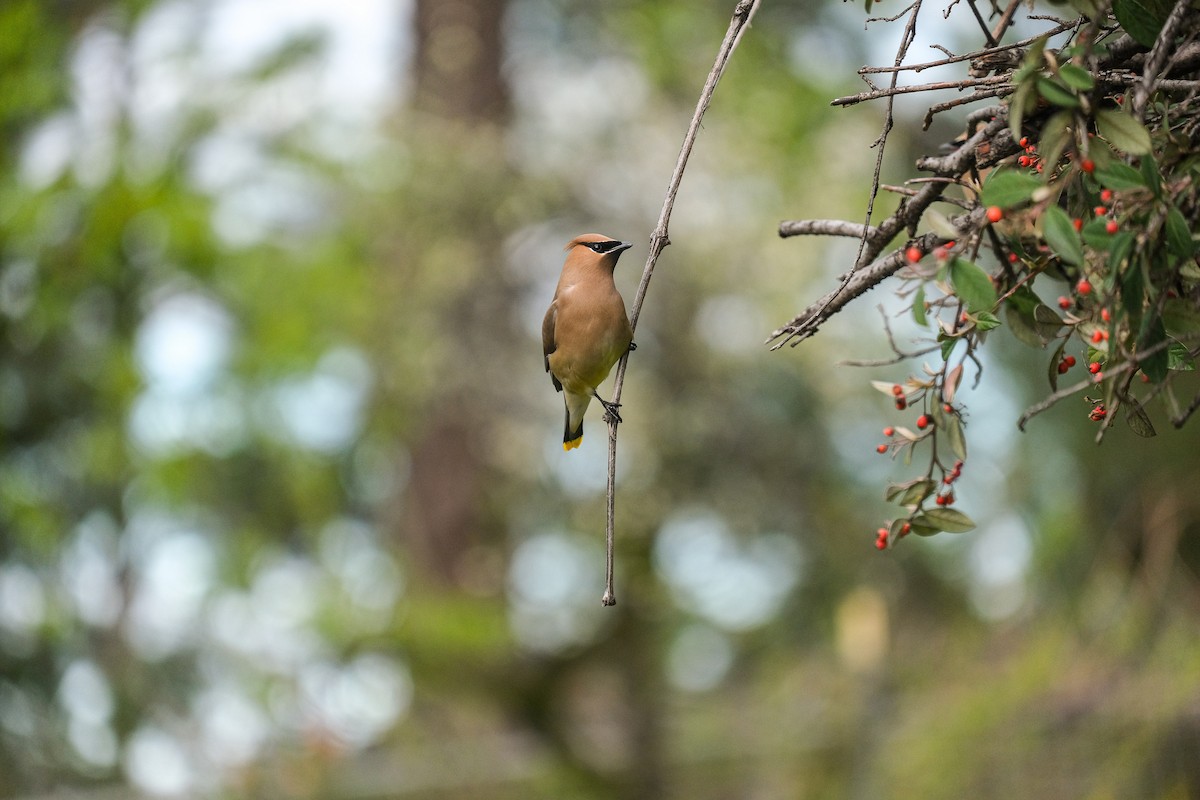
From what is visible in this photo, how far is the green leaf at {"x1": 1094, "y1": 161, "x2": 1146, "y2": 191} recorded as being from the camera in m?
1.10

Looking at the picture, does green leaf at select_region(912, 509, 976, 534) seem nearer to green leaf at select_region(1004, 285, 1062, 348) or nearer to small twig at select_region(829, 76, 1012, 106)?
green leaf at select_region(1004, 285, 1062, 348)

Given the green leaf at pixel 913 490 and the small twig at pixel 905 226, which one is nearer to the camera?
the small twig at pixel 905 226

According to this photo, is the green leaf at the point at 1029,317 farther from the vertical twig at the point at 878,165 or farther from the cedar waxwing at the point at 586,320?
the cedar waxwing at the point at 586,320

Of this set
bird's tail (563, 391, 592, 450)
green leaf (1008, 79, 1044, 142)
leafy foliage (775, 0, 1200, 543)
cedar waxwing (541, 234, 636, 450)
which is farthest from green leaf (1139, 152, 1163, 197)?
bird's tail (563, 391, 592, 450)

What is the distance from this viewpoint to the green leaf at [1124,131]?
1.09 m

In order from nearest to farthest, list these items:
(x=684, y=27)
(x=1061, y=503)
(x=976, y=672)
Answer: (x=1061, y=503)
(x=976, y=672)
(x=684, y=27)

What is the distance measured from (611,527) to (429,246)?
19.7 feet

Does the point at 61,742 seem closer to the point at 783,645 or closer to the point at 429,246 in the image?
the point at 429,246

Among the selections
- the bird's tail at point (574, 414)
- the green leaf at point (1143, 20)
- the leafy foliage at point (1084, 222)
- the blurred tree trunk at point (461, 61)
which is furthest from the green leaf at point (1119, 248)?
the blurred tree trunk at point (461, 61)

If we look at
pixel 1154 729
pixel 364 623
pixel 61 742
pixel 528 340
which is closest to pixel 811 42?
pixel 528 340

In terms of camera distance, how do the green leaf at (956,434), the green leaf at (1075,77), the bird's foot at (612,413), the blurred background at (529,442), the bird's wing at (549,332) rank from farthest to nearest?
the blurred background at (529,442) → the bird's wing at (549,332) → the bird's foot at (612,413) → the green leaf at (956,434) → the green leaf at (1075,77)

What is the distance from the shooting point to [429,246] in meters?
7.16

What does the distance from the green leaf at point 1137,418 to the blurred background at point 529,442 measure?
3849 millimetres

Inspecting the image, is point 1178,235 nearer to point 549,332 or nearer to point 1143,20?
point 1143,20
